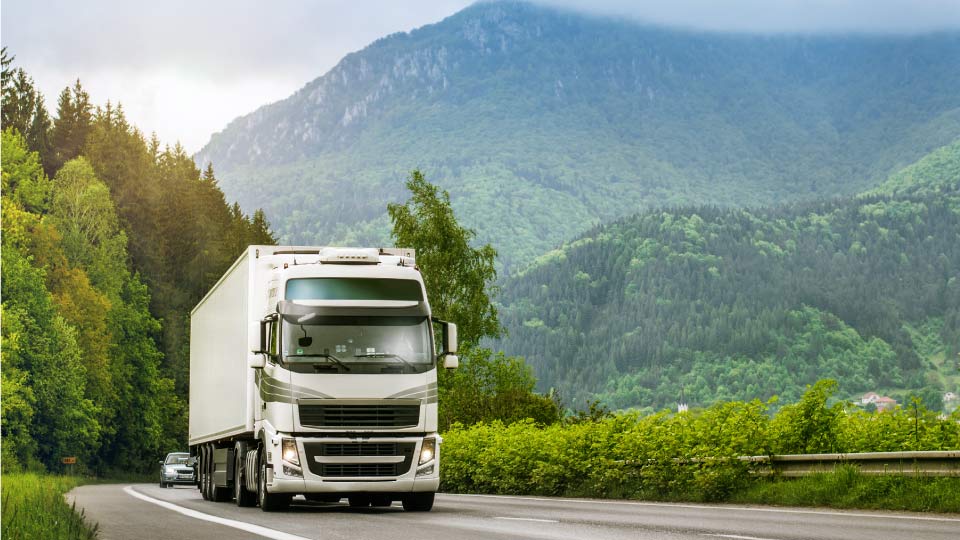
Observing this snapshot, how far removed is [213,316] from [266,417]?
724 cm

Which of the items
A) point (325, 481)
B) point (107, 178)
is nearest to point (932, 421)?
point (325, 481)

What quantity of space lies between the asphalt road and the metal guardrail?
848mm

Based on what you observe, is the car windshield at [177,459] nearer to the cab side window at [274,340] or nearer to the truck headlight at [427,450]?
the cab side window at [274,340]

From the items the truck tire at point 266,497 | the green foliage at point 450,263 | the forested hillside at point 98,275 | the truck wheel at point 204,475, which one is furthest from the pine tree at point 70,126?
the truck tire at point 266,497

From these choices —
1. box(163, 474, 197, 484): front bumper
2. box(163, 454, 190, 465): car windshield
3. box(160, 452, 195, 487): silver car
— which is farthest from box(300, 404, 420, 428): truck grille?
box(163, 454, 190, 465): car windshield

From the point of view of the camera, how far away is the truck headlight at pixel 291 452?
20.5 meters

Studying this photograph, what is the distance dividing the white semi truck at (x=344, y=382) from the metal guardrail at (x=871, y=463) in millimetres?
5123

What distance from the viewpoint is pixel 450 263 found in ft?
190

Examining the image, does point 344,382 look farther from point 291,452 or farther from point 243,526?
point 243,526

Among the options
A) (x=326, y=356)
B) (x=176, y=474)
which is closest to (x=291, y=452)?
(x=326, y=356)

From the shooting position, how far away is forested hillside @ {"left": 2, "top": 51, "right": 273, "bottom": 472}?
200 feet

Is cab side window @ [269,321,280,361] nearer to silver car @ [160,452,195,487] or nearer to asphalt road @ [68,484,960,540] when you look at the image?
asphalt road @ [68,484,960,540]

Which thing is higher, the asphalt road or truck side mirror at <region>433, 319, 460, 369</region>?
truck side mirror at <region>433, 319, 460, 369</region>

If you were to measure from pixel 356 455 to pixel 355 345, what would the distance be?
162cm
